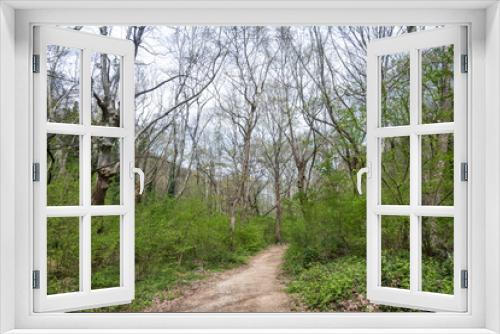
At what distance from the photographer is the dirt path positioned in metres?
5.27

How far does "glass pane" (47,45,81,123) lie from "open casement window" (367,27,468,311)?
2822 millimetres

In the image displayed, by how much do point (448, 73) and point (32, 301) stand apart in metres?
3.75

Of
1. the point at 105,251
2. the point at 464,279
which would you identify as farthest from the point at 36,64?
the point at 105,251

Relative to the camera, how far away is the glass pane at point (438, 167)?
4586 millimetres

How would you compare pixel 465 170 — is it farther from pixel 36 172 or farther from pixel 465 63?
pixel 36 172

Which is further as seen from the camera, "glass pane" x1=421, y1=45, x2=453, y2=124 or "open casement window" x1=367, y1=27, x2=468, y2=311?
"glass pane" x1=421, y1=45, x2=453, y2=124

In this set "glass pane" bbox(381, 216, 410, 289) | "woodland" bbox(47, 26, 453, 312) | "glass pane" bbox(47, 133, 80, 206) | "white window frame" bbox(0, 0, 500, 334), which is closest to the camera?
"white window frame" bbox(0, 0, 500, 334)

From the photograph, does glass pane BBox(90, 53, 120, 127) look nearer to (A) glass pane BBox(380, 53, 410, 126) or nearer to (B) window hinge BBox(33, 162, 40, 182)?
(A) glass pane BBox(380, 53, 410, 126)

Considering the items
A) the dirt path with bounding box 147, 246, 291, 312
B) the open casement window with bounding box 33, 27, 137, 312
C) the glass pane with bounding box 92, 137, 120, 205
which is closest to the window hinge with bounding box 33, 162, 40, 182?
the open casement window with bounding box 33, 27, 137, 312

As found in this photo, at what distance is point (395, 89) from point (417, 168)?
2471 millimetres

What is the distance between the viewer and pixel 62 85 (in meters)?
4.77

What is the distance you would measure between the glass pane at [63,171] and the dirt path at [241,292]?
1398 mm
